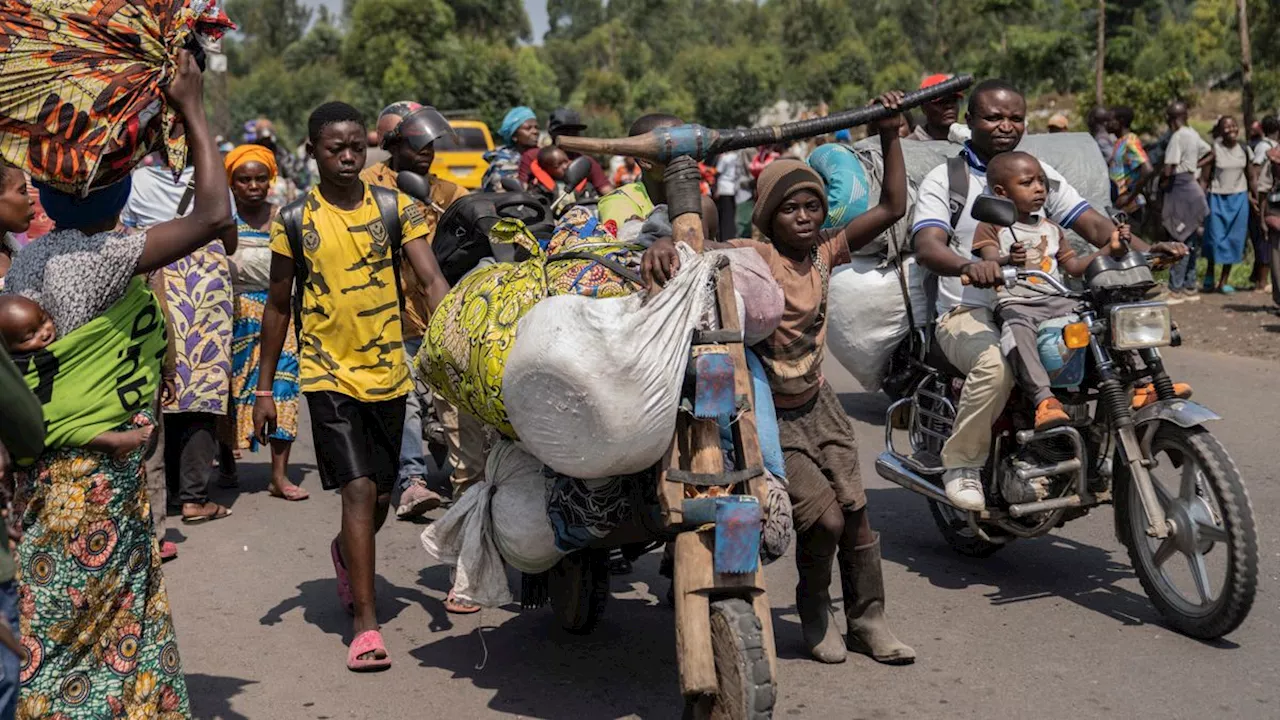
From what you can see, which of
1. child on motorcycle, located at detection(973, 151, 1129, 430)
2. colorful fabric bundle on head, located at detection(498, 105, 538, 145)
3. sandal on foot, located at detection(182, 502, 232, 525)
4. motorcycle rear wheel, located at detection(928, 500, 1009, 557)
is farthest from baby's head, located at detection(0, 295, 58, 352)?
colorful fabric bundle on head, located at detection(498, 105, 538, 145)

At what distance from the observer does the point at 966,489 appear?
5.85 meters

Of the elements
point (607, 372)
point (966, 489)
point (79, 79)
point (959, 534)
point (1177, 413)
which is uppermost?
point (79, 79)

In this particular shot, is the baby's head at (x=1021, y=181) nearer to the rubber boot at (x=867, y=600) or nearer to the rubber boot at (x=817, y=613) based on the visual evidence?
the rubber boot at (x=867, y=600)

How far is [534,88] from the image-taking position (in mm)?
54875

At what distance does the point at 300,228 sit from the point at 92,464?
1.85 m

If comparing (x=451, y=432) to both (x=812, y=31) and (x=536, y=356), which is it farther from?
(x=812, y=31)

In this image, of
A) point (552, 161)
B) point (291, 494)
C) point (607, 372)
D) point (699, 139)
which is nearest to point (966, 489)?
point (699, 139)

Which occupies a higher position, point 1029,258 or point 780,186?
point 780,186

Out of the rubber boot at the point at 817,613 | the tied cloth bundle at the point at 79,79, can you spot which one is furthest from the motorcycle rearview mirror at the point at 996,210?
the tied cloth bundle at the point at 79,79

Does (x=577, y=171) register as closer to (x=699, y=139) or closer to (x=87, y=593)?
(x=699, y=139)

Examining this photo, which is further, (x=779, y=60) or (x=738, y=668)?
(x=779, y=60)

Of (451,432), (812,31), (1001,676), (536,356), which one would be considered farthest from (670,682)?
(812,31)

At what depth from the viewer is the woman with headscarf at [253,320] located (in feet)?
27.2

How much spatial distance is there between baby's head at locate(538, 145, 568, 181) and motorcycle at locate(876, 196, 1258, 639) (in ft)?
16.9
